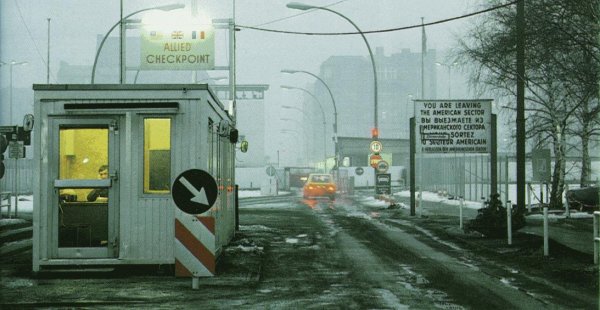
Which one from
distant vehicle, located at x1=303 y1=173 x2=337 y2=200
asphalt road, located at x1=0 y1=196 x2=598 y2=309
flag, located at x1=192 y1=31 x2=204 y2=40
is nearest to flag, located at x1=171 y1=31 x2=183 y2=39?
flag, located at x1=192 y1=31 x2=204 y2=40

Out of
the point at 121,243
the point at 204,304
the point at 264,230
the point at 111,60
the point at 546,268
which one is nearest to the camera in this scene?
the point at 204,304

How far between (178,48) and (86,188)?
1100 centimetres

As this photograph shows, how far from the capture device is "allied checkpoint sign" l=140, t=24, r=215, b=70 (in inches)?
860

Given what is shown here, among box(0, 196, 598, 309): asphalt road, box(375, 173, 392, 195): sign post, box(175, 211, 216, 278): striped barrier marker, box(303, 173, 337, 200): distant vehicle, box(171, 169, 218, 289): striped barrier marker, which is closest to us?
box(0, 196, 598, 309): asphalt road

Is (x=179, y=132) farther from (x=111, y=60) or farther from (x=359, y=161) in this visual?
(x=111, y=60)

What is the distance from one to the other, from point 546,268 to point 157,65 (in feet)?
42.6

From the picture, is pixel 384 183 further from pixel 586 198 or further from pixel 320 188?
pixel 320 188

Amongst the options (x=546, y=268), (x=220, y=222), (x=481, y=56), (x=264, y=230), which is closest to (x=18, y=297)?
(x=220, y=222)

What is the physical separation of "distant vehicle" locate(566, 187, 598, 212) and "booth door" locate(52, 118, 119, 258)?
1917 centimetres

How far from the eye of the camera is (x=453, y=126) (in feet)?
77.5

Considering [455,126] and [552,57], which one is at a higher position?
[552,57]

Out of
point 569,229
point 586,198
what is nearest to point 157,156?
point 569,229

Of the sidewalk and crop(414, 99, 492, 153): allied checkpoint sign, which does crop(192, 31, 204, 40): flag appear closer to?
crop(414, 99, 492, 153): allied checkpoint sign

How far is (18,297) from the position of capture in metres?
9.69
